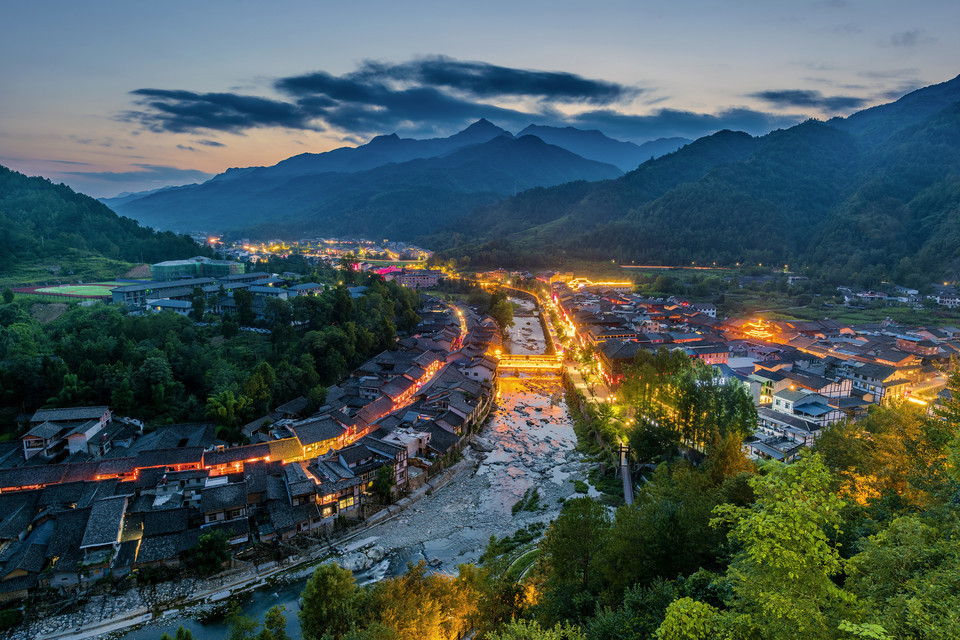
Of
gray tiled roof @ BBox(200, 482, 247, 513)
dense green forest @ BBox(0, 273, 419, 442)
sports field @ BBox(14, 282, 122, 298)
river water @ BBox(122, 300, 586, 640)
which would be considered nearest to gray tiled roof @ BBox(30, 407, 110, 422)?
dense green forest @ BBox(0, 273, 419, 442)

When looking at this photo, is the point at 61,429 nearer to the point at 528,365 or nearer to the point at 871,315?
the point at 528,365

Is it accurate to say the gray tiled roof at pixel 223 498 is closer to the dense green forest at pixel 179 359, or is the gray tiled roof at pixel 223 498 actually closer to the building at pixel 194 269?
the dense green forest at pixel 179 359

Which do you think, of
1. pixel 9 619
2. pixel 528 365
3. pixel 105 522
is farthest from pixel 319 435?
pixel 528 365

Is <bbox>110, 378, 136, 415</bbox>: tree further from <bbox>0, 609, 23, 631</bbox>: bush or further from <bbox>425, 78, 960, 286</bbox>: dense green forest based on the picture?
<bbox>425, 78, 960, 286</bbox>: dense green forest

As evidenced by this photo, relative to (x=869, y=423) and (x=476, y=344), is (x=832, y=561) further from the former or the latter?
(x=476, y=344)

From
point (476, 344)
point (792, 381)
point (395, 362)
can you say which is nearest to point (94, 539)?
point (395, 362)

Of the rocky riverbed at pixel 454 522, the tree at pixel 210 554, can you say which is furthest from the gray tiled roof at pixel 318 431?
the tree at pixel 210 554
